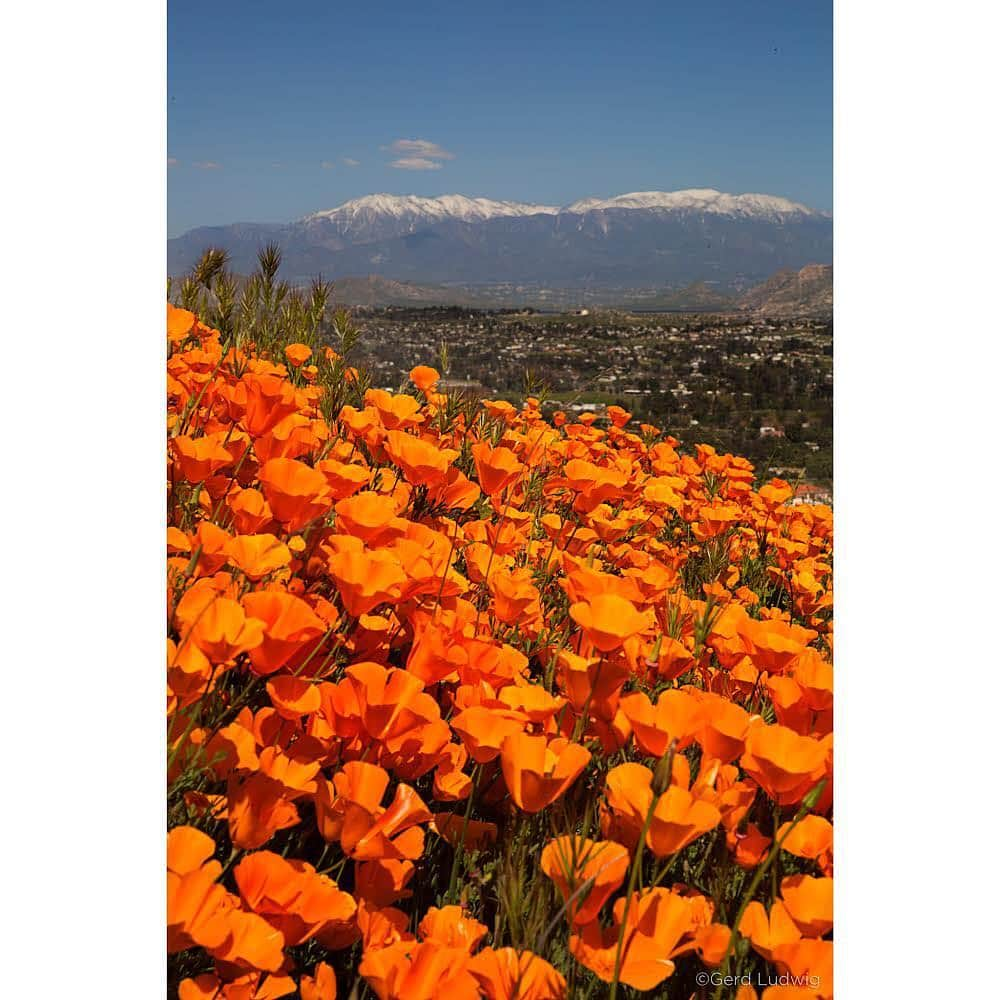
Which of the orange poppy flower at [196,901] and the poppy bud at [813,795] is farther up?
the poppy bud at [813,795]

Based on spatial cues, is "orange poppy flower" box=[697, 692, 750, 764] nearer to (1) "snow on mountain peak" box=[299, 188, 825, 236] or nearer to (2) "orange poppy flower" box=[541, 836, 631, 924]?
(2) "orange poppy flower" box=[541, 836, 631, 924]

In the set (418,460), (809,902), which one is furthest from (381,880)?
(418,460)

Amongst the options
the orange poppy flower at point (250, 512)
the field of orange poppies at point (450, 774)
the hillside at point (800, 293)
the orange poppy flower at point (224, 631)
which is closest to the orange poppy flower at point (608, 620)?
the field of orange poppies at point (450, 774)

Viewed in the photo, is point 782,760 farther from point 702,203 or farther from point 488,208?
point 488,208

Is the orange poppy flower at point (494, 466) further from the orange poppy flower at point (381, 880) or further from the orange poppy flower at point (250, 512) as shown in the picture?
the orange poppy flower at point (381, 880)
